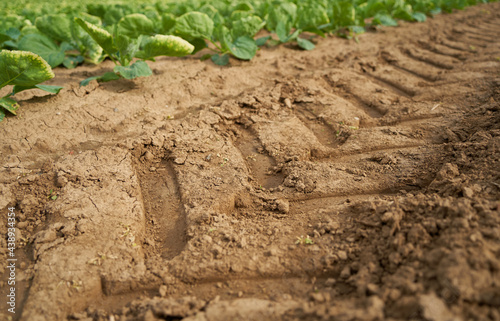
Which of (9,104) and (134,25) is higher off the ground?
(134,25)

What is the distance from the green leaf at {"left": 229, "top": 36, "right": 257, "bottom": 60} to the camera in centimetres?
370

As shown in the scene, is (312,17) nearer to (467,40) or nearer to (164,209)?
(467,40)

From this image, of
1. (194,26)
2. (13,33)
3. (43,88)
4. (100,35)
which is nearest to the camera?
(43,88)

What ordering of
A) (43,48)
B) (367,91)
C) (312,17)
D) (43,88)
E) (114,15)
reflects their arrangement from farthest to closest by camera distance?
(114,15)
(312,17)
(43,48)
(367,91)
(43,88)

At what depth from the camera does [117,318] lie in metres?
1.48

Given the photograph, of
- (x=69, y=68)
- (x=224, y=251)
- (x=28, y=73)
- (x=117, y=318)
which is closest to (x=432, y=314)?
(x=224, y=251)

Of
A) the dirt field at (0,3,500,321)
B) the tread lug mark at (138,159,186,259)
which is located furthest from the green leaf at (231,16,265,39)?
the tread lug mark at (138,159,186,259)

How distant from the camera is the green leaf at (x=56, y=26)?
3.62 m

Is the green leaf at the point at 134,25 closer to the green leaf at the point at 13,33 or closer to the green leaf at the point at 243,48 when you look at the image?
the green leaf at the point at 243,48

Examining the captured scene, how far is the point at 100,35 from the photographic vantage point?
2.94 meters

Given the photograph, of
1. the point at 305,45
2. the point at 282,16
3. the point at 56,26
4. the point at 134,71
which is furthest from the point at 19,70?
the point at 282,16

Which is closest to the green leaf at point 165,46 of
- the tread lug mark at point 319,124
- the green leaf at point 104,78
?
the green leaf at point 104,78

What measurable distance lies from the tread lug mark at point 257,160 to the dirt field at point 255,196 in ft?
0.04

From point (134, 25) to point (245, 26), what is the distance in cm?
120
